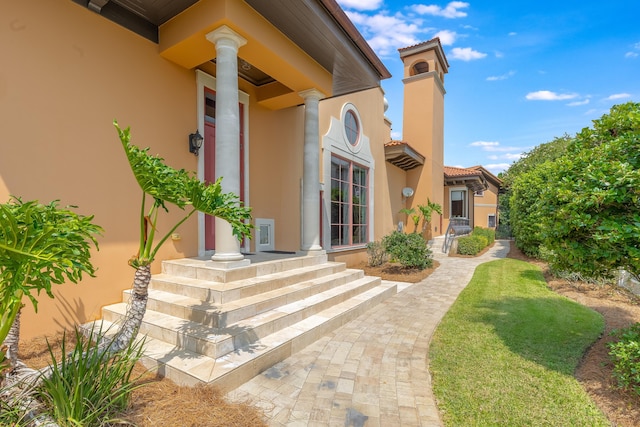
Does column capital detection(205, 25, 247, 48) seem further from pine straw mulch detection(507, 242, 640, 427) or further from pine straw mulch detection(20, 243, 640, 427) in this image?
pine straw mulch detection(507, 242, 640, 427)

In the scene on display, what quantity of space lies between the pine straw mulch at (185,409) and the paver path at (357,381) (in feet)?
0.57

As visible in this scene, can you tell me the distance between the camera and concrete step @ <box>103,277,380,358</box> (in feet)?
10.1

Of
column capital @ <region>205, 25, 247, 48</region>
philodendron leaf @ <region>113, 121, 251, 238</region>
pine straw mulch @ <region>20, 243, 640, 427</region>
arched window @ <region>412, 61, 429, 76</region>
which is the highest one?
arched window @ <region>412, 61, 429, 76</region>

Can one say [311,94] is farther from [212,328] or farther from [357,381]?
[357,381]

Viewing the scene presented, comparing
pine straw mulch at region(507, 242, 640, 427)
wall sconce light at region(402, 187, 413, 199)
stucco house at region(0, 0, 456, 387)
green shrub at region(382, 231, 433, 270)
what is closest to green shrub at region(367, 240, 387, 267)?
green shrub at region(382, 231, 433, 270)

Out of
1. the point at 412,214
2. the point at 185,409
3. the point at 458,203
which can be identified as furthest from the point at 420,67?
the point at 185,409

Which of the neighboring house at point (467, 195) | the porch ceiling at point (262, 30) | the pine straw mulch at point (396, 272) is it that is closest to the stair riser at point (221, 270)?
the porch ceiling at point (262, 30)

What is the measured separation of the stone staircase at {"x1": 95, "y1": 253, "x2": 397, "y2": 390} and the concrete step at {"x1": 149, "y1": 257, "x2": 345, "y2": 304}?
0.01m

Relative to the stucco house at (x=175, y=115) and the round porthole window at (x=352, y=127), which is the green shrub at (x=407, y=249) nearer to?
the stucco house at (x=175, y=115)

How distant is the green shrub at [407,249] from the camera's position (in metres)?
8.49

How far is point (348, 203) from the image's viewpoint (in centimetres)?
966

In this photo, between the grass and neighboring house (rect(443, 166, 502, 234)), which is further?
neighboring house (rect(443, 166, 502, 234))

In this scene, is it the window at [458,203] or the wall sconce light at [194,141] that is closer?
the wall sconce light at [194,141]

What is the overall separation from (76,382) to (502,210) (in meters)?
30.3
